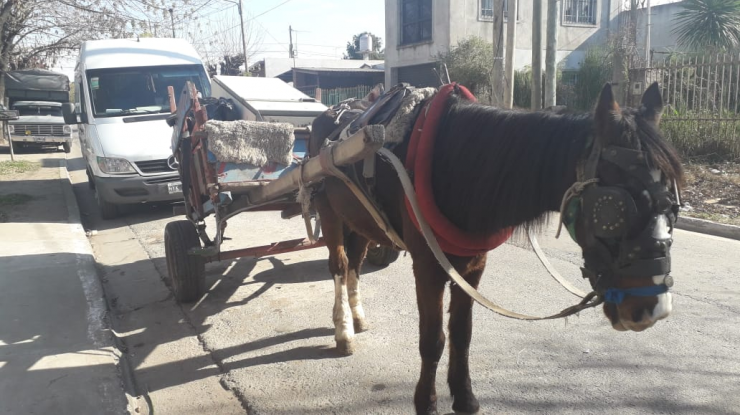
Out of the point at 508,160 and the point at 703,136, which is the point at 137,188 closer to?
the point at 508,160

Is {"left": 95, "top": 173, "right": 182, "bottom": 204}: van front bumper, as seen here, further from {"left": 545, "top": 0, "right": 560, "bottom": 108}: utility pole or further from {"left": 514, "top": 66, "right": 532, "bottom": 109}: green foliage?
{"left": 514, "top": 66, "right": 532, "bottom": 109}: green foliage

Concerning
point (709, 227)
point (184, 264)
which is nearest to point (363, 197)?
point (184, 264)

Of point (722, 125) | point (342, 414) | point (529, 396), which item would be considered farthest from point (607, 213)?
point (722, 125)

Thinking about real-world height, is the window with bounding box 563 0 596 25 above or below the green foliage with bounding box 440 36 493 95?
above

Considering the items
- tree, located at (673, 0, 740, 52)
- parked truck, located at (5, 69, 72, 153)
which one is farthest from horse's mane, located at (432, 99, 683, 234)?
parked truck, located at (5, 69, 72, 153)

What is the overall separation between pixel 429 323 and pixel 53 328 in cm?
321

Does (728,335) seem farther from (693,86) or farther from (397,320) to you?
(693,86)

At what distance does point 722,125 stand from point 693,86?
96 centimetres

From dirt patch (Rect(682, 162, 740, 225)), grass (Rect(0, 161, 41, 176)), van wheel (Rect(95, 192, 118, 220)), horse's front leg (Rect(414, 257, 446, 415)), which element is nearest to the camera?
horse's front leg (Rect(414, 257, 446, 415))

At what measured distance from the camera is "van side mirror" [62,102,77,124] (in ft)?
29.2

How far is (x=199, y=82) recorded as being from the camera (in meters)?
9.33

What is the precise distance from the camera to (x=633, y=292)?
1.85m

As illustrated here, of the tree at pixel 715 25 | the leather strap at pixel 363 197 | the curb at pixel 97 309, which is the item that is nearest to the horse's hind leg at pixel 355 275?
the leather strap at pixel 363 197

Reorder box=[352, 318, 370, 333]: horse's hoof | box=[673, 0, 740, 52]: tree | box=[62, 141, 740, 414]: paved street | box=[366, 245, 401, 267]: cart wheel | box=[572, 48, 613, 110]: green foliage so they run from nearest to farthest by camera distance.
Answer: box=[62, 141, 740, 414]: paved street < box=[352, 318, 370, 333]: horse's hoof < box=[366, 245, 401, 267]: cart wheel < box=[673, 0, 740, 52]: tree < box=[572, 48, 613, 110]: green foliage
